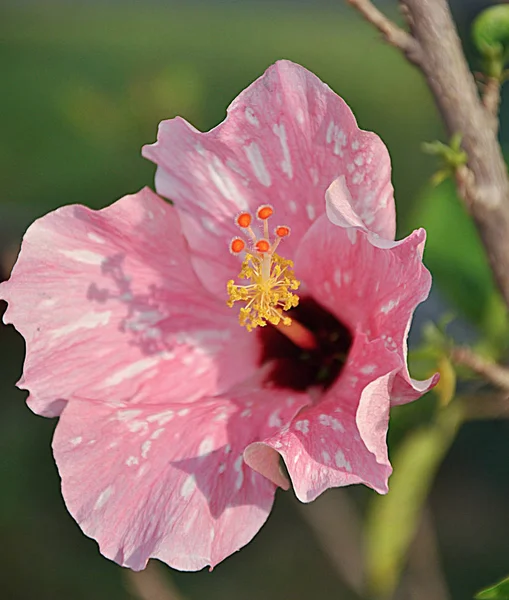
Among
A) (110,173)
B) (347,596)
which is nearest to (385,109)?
(110,173)

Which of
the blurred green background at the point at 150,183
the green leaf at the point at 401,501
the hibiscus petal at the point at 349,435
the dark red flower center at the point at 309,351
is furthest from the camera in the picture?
the blurred green background at the point at 150,183

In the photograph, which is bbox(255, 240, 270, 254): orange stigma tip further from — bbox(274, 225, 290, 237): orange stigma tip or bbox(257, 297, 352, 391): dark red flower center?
bbox(257, 297, 352, 391): dark red flower center

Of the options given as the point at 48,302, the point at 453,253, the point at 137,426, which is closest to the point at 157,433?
the point at 137,426

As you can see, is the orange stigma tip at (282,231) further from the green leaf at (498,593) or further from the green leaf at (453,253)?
the green leaf at (453,253)

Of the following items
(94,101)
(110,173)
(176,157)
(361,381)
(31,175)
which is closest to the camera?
(361,381)

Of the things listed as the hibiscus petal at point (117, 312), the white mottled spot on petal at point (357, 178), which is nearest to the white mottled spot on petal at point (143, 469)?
the hibiscus petal at point (117, 312)

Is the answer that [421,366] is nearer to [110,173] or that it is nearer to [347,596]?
[347,596]
